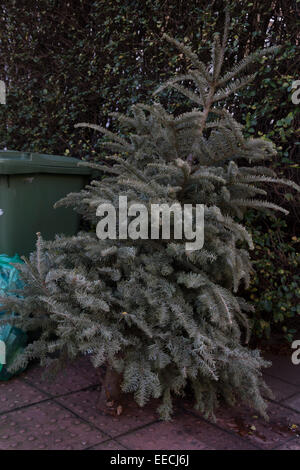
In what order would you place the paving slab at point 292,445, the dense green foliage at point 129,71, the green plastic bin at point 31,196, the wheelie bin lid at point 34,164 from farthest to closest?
the green plastic bin at point 31,196 → the wheelie bin lid at point 34,164 → the dense green foliage at point 129,71 → the paving slab at point 292,445

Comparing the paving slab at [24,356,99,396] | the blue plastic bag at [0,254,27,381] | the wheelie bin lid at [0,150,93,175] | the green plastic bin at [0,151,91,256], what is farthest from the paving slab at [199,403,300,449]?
the wheelie bin lid at [0,150,93,175]

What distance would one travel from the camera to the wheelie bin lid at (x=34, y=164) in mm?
3250

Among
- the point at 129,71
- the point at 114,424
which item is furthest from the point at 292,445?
the point at 129,71

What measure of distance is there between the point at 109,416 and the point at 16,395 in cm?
61

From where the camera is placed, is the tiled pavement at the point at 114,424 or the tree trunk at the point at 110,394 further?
the tree trunk at the point at 110,394

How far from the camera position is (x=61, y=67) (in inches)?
174

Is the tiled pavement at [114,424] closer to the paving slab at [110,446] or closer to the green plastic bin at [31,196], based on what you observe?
the paving slab at [110,446]

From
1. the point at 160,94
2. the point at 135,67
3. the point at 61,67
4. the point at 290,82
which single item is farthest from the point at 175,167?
the point at 61,67

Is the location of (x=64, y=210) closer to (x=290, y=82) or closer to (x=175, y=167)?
(x=175, y=167)

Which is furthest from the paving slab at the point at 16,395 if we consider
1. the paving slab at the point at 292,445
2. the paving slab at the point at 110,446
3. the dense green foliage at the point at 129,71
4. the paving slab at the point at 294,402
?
the dense green foliage at the point at 129,71

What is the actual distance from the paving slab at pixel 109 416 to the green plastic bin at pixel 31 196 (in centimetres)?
124

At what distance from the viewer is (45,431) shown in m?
2.37

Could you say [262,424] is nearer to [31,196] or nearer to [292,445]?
[292,445]

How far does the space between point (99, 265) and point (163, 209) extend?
1.75 feet
